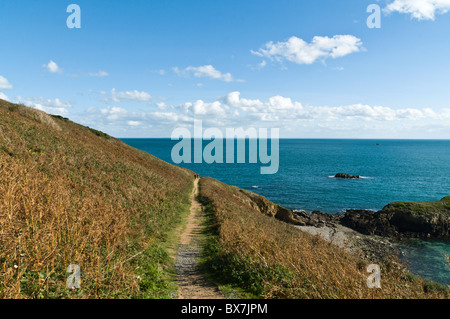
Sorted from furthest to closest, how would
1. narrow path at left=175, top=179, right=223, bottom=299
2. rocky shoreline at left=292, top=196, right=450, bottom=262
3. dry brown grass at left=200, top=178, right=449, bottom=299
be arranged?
1. rocky shoreline at left=292, top=196, right=450, bottom=262
2. narrow path at left=175, top=179, right=223, bottom=299
3. dry brown grass at left=200, top=178, right=449, bottom=299

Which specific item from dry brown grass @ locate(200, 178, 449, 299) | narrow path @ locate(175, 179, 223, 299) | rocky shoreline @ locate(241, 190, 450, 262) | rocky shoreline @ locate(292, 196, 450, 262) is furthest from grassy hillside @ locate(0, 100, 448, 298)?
rocky shoreline @ locate(241, 190, 450, 262)

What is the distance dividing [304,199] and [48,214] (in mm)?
60237

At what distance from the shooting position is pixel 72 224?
9.73 metres

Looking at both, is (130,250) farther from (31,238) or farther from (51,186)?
(51,186)

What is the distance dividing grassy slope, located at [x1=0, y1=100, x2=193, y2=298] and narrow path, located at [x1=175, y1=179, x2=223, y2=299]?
0.71m

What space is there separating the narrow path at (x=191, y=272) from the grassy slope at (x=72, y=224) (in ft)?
2.32

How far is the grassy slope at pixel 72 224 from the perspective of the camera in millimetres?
6730

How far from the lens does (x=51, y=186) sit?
13.0 m

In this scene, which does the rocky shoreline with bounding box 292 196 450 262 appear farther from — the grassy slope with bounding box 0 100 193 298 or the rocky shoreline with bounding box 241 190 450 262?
the grassy slope with bounding box 0 100 193 298

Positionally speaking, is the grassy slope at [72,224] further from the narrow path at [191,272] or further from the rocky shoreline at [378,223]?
the rocky shoreline at [378,223]

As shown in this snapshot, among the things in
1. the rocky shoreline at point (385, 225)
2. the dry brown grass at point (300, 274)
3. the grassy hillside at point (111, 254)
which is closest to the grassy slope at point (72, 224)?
the grassy hillside at point (111, 254)

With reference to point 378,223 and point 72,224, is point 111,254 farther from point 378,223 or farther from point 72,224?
point 378,223

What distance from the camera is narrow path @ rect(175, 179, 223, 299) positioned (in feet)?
29.2

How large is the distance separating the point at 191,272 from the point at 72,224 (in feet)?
18.6
